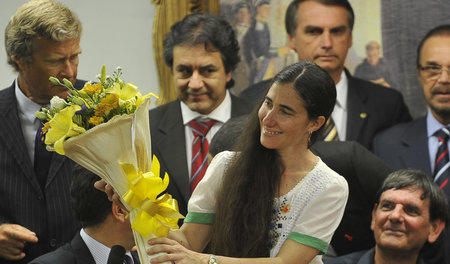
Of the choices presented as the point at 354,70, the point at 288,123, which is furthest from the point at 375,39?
the point at 288,123

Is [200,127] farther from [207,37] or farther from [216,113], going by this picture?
[207,37]

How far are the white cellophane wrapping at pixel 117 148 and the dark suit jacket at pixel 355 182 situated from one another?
107 cm

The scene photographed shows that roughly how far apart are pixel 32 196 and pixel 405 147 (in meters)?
1.82

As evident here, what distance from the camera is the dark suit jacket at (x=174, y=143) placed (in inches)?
162

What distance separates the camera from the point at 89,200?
3.46 meters

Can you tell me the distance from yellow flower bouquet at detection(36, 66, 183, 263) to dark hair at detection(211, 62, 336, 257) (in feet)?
0.73

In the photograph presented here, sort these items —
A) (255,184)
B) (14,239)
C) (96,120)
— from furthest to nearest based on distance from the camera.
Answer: (14,239), (255,184), (96,120)

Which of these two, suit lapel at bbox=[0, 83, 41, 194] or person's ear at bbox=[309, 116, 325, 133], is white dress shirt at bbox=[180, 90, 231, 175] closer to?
suit lapel at bbox=[0, 83, 41, 194]

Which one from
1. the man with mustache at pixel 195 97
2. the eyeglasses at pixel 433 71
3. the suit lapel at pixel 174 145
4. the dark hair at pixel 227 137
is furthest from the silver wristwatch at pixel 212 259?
the eyeglasses at pixel 433 71

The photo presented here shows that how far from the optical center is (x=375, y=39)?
5121 millimetres

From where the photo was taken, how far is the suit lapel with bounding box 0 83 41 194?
390 cm

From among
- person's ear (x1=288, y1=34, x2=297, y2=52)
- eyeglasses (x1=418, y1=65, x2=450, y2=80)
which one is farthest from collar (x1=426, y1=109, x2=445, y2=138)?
person's ear (x1=288, y1=34, x2=297, y2=52)

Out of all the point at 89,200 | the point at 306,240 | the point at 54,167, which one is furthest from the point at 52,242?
the point at 306,240

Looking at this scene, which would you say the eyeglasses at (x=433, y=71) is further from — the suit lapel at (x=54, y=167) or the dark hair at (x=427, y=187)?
the suit lapel at (x=54, y=167)
